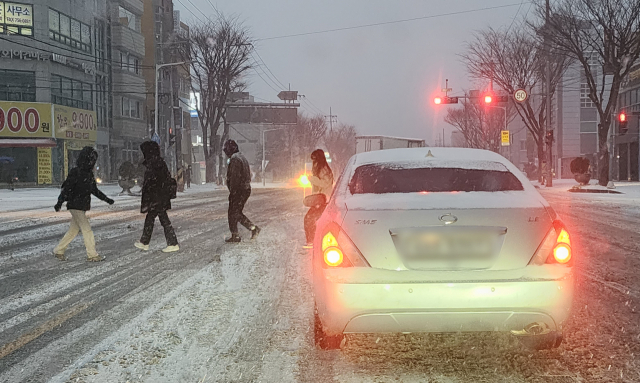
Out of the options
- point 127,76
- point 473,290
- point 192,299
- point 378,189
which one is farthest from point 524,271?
point 127,76

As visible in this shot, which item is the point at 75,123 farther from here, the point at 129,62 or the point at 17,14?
the point at 129,62

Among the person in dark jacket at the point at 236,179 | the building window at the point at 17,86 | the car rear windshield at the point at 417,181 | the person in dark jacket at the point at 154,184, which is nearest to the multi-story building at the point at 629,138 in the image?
the building window at the point at 17,86

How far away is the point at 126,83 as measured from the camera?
48188 millimetres

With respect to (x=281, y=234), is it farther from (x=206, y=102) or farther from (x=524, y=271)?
(x=206, y=102)

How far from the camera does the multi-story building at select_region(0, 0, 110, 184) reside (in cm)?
3747

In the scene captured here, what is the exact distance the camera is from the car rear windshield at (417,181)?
4762 mm

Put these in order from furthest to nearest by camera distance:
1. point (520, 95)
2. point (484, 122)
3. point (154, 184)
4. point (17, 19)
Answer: point (484, 122) → point (17, 19) → point (520, 95) → point (154, 184)

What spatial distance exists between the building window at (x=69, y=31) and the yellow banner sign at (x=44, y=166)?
23.0 ft

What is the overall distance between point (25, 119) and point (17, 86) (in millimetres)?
2116

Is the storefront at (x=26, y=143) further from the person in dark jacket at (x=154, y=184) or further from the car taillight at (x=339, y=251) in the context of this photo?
the car taillight at (x=339, y=251)

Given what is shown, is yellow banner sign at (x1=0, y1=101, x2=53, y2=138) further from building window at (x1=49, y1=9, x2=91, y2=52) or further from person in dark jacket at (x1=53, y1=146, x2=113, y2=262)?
person in dark jacket at (x1=53, y1=146, x2=113, y2=262)

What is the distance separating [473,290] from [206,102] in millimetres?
44956

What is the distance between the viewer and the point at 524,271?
3846 mm

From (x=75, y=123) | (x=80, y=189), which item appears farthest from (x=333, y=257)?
(x=75, y=123)
